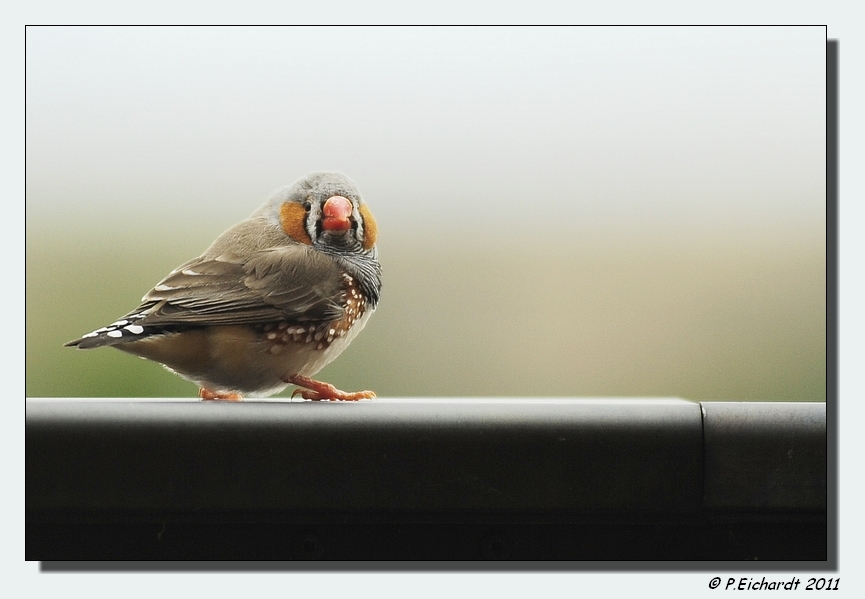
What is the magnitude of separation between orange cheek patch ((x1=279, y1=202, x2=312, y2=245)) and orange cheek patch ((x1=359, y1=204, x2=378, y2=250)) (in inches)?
3.8

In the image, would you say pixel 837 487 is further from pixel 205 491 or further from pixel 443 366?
pixel 205 491

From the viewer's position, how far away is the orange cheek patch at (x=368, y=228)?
5.30 feet

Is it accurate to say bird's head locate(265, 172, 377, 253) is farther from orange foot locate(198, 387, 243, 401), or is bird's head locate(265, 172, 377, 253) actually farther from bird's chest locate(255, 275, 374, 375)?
orange foot locate(198, 387, 243, 401)

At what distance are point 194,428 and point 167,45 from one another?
715 mm

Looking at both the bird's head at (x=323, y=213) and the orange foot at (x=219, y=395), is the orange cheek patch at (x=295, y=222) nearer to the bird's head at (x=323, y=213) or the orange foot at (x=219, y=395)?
the bird's head at (x=323, y=213)

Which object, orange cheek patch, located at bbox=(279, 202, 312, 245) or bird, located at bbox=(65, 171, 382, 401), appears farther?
orange cheek patch, located at bbox=(279, 202, 312, 245)

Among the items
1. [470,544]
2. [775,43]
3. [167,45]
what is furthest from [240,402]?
[775,43]

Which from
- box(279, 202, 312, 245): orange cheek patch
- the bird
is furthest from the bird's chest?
box(279, 202, 312, 245): orange cheek patch

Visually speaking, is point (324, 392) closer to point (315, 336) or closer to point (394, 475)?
point (315, 336)

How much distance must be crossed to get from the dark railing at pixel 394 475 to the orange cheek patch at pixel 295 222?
322 mm

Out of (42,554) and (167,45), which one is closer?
(42,554)

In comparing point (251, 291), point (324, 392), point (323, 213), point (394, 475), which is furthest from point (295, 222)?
point (394, 475)

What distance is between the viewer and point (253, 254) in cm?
155

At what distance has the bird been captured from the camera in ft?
4.82
